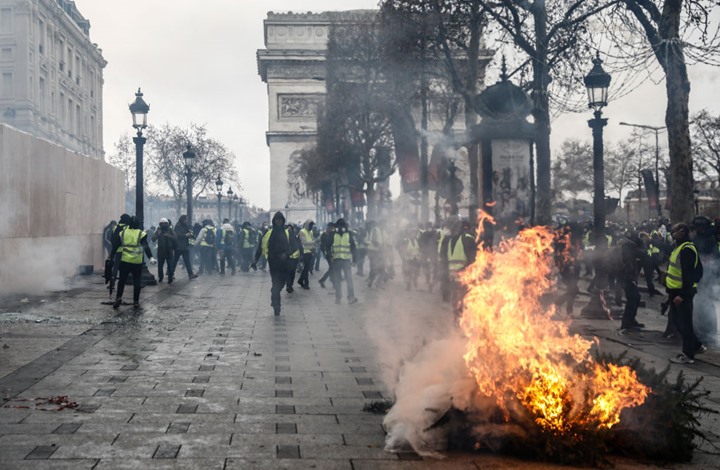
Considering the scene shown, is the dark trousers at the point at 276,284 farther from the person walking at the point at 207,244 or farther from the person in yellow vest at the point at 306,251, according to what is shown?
the person walking at the point at 207,244

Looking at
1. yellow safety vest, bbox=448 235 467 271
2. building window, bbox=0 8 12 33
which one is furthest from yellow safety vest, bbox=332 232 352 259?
building window, bbox=0 8 12 33

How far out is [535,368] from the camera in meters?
5.21

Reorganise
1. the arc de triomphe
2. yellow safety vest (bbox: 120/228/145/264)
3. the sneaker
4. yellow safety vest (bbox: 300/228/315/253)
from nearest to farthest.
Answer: the sneaker < yellow safety vest (bbox: 120/228/145/264) < yellow safety vest (bbox: 300/228/315/253) < the arc de triomphe

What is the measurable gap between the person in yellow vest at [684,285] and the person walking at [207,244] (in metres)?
19.5

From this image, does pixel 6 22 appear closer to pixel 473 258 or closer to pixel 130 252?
pixel 130 252

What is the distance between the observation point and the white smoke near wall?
640 inches

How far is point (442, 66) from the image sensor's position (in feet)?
91.8

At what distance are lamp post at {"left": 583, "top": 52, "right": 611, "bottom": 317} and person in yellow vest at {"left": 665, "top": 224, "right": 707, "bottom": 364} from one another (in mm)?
4145

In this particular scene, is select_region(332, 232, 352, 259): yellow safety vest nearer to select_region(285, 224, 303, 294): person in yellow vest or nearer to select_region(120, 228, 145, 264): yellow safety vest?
select_region(285, 224, 303, 294): person in yellow vest

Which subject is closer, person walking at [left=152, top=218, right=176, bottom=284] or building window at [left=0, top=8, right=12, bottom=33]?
person walking at [left=152, top=218, right=176, bottom=284]

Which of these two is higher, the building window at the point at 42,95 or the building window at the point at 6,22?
the building window at the point at 6,22

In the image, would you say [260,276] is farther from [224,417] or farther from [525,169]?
[224,417]

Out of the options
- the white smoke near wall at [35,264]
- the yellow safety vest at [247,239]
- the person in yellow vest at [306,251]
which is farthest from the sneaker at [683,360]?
the yellow safety vest at [247,239]

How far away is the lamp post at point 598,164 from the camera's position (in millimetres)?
14109
